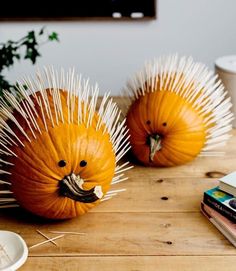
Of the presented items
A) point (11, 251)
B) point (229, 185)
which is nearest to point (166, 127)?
point (229, 185)

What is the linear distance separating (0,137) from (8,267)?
259 millimetres

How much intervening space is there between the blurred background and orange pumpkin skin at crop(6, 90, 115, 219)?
142 centimetres

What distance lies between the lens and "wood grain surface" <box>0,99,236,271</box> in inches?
32.8

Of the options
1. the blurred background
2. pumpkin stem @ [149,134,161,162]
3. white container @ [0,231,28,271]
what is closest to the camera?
white container @ [0,231,28,271]

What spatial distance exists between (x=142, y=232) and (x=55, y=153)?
0.22 m

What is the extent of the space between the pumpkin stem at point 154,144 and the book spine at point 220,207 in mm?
160

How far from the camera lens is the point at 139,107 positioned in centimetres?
110

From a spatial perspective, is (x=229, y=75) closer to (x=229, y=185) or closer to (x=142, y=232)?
(x=229, y=185)

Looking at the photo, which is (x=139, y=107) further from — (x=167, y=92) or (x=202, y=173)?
(x=202, y=173)

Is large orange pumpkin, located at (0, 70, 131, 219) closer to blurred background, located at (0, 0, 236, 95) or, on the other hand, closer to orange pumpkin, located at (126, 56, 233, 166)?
orange pumpkin, located at (126, 56, 233, 166)

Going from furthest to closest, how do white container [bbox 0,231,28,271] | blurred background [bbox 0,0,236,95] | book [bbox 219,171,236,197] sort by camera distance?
blurred background [bbox 0,0,236,95] < book [bbox 219,171,236,197] < white container [bbox 0,231,28,271]

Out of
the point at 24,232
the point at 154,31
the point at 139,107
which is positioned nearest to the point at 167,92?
the point at 139,107

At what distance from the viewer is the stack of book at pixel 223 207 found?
899 millimetres

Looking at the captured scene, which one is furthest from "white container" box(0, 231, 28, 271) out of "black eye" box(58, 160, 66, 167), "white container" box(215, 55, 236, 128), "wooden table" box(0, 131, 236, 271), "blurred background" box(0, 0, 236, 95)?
"blurred background" box(0, 0, 236, 95)
